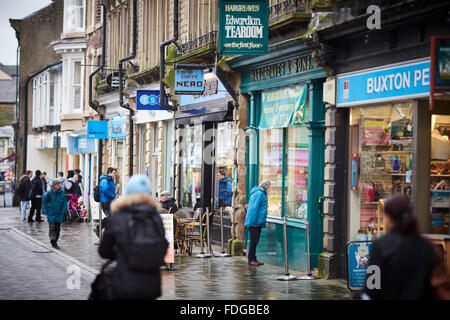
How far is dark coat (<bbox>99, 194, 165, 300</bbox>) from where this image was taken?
7.39 metres

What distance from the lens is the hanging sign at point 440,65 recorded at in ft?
36.1

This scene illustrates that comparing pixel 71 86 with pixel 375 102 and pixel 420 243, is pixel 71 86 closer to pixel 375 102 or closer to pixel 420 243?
pixel 375 102

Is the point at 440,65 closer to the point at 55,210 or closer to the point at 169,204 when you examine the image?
the point at 169,204

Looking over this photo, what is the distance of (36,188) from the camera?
32.7m

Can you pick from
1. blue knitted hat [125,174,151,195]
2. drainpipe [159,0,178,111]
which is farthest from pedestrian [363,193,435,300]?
drainpipe [159,0,178,111]

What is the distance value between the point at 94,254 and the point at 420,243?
14.0m

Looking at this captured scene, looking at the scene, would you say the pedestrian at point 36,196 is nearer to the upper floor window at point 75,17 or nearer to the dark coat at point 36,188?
the dark coat at point 36,188

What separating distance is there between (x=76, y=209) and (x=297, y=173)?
16.9m

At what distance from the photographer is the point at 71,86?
42.6 m

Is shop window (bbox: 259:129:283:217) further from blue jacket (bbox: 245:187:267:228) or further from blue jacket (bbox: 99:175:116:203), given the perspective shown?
blue jacket (bbox: 99:175:116:203)

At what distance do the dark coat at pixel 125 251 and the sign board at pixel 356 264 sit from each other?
491 cm

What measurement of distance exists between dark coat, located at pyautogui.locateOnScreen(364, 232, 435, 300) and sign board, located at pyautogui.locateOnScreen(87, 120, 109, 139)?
27316 millimetres
